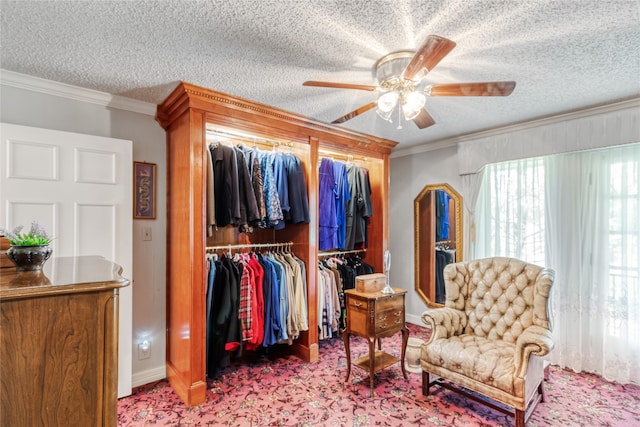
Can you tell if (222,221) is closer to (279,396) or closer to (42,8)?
(279,396)

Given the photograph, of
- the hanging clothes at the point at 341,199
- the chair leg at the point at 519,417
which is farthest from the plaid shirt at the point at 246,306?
the chair leg at the point at 519,417

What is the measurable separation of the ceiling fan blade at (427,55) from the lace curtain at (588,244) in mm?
2193

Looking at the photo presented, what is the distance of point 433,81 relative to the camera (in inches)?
86.0

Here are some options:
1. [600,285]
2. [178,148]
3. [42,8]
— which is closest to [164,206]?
[178,148]

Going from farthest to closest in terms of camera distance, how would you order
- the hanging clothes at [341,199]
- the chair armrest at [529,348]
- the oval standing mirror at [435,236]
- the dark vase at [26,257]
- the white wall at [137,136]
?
the oval standing mirror at [435,236], the hanging clothes at [341,199], the white wall at [137,136], the chair armrest at [529,348], the dark vase at [26,257]

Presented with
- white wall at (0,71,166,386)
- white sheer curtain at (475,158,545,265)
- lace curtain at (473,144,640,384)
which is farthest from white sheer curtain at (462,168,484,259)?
white wall at (0,71,166,386)

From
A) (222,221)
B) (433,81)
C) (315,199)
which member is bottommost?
(222,221)

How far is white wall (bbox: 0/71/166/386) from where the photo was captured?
2236 mm

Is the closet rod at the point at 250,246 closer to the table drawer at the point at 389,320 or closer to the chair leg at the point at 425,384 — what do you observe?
the table drawer at the point at 389,320

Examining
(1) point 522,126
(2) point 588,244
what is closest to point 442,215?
(1) point 522,126

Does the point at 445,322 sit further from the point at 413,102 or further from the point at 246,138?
the point at 246,138

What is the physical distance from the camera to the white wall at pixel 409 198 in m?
3.91

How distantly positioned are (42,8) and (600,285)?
4169mm

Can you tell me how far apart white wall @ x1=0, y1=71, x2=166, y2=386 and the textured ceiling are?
0.15 m
